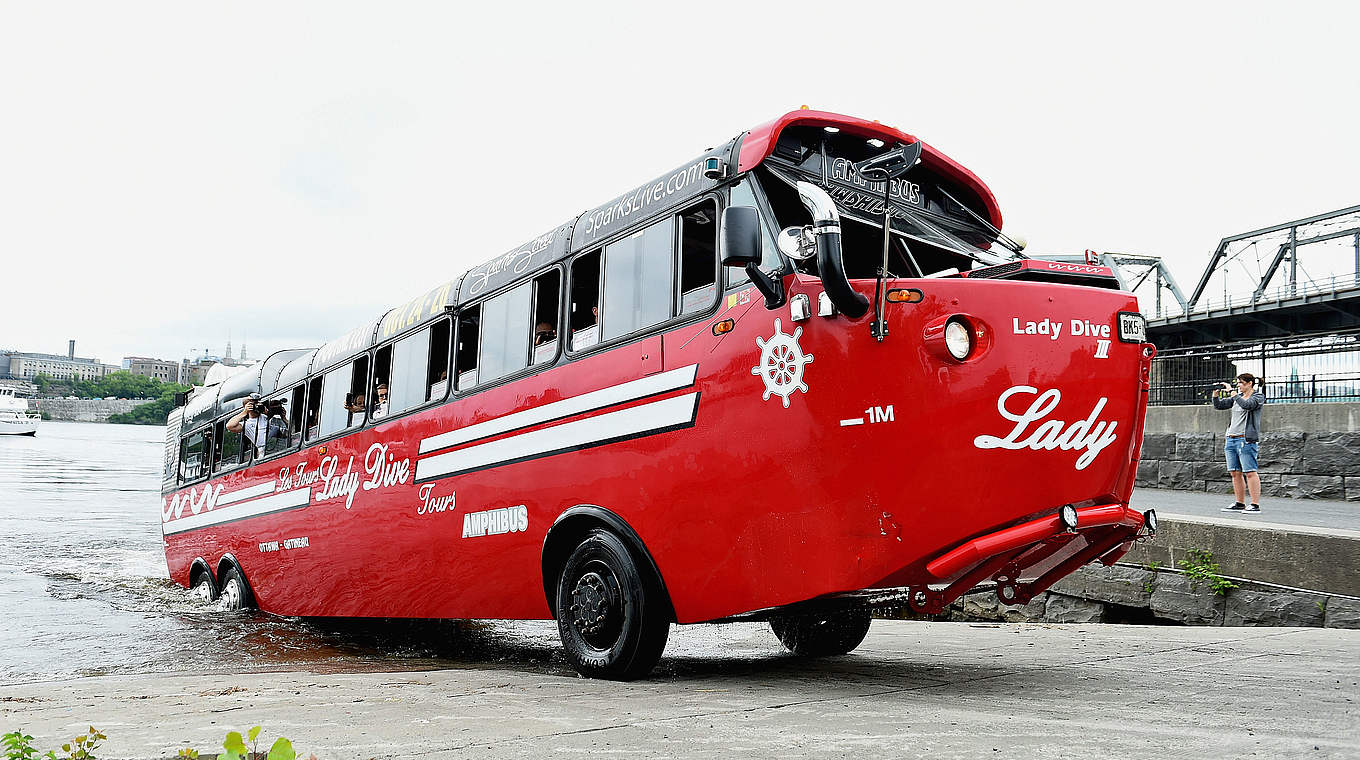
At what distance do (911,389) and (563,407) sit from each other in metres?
2.70

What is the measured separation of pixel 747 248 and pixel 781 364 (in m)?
0.62

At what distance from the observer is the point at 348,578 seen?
33.1ft

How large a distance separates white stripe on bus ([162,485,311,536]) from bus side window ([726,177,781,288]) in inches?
284

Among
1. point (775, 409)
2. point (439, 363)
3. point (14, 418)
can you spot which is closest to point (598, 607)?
point (775, 409)

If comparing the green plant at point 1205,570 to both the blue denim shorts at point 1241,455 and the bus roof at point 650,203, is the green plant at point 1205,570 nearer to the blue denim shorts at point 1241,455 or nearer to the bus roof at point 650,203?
the blue denim shorts at point 1241,455

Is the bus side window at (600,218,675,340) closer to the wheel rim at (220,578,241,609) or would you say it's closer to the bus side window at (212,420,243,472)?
the bus side window at (212,420,243,472)

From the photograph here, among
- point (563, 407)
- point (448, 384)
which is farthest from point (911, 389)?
point (448, 384)

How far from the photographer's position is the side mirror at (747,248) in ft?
16.7

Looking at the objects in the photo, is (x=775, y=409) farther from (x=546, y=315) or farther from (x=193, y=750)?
(x=193, y=750)

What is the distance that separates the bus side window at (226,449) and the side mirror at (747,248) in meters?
10.1

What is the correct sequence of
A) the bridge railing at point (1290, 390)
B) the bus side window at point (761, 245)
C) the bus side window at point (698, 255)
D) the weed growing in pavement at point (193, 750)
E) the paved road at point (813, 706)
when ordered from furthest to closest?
the bridge railing at point (1290, 390)
the bus side window at point (698, 255)
the bus side window at point (761, 245)
the paved road at point (813, 706)
the weed growing in pavement at point (193, 750)

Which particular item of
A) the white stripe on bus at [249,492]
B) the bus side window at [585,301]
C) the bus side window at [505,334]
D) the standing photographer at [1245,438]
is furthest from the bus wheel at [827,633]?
the standing photographer at [1245,438]

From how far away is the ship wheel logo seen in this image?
16.7 ft

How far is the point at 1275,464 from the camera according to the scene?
597 inches
